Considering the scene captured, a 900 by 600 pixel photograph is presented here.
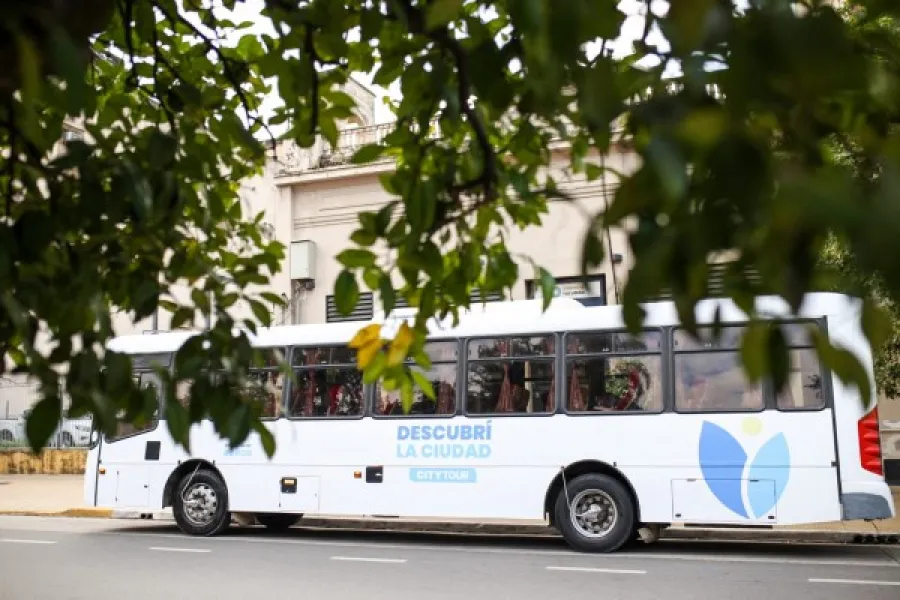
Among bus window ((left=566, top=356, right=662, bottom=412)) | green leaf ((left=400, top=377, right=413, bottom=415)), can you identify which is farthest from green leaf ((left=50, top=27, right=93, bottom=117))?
bus window ((left=566, top=356, right=662, bottom=412))

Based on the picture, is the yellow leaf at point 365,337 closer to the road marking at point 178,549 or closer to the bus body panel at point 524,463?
the bus body panel at point 524,463

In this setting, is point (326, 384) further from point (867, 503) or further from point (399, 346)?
point (399, 346)

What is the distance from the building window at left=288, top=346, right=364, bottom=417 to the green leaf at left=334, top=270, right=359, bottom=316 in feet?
29.7

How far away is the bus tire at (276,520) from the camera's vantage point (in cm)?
1395

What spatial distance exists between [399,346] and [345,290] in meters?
0.37

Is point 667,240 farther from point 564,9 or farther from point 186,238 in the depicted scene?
point 186,238

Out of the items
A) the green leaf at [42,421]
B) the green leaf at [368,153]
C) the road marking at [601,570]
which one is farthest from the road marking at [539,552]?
the green leaf at [42,421]

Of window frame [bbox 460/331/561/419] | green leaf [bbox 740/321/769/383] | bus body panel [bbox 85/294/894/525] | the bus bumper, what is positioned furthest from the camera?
window frame [bbox 460/331/561/419]

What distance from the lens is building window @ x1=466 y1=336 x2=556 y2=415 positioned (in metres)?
11.4

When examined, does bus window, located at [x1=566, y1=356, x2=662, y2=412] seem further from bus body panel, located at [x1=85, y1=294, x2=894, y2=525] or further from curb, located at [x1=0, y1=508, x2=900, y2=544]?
curb, located at [x1=0, y1=508, x2=900, y2=544]

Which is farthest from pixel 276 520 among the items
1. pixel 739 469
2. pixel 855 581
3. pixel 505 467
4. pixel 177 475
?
pixel 855 581

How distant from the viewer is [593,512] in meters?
10.9

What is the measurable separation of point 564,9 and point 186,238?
270 cm

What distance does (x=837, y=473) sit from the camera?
992 centimetres
